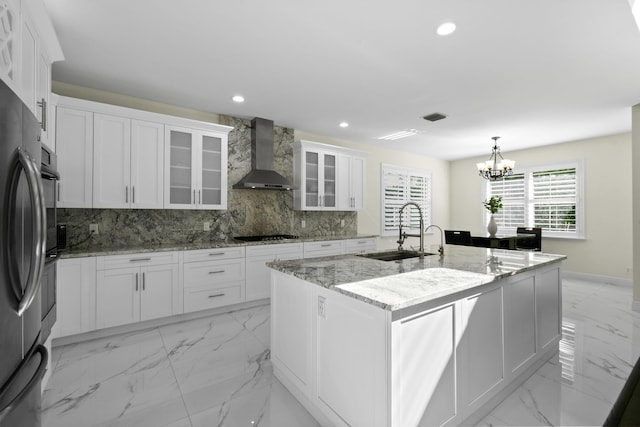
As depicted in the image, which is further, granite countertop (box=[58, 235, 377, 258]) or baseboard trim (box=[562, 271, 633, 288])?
baseboard trim (box=[562, 271, 633, 288])

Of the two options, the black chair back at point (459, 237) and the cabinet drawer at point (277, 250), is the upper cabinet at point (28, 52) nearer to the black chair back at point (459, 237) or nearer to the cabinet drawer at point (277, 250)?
the cabinet drawer at point (277, 250)

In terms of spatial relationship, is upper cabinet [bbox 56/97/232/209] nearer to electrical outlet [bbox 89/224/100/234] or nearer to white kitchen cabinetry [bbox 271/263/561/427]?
electrical outlet [bbox 89/224/100/234]

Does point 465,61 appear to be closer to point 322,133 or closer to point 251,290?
point 322,133

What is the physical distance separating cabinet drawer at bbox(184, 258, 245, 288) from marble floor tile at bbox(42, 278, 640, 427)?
1.62 feet

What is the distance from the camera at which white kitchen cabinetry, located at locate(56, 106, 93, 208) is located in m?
2.86

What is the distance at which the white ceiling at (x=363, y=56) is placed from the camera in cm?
202

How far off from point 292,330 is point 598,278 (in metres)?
5.94

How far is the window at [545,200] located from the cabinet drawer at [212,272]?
221 inches

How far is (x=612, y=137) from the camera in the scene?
5012 millimetres

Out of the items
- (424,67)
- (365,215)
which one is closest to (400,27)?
(424,67)

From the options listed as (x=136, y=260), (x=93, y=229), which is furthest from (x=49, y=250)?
(x=93, y=229)

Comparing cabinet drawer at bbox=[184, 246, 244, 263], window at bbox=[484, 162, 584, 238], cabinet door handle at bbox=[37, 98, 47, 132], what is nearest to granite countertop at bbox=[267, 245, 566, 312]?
cabinet drawer at bbox=[184, 246, 244, 263]

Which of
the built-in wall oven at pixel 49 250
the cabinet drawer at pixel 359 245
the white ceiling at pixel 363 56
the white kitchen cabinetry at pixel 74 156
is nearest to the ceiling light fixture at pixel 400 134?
the white ceiling at pixel 363 56

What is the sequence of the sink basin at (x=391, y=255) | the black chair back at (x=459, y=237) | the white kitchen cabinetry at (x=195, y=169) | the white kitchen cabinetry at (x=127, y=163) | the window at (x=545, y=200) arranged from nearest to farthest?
the sink basin at (x=391, y=255), the white kitchen cabinetry at (x=127, y=163), the white kitchen cabinetry at (x=195, y=169), the black chair back at (x=459, y=237), the window at (x=545, y=200)
